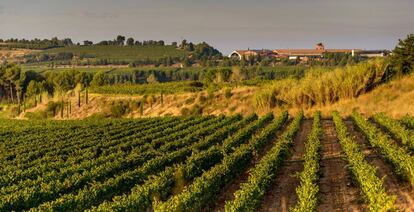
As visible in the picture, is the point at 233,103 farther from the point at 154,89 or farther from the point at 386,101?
the point at 386,101

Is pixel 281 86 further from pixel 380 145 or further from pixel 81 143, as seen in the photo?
pixel 380 145

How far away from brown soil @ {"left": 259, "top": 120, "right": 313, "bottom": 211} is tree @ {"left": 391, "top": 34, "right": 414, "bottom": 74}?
28.5 m

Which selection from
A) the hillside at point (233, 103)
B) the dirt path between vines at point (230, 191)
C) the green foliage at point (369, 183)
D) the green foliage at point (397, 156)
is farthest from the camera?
the hillside at point (233, 103)

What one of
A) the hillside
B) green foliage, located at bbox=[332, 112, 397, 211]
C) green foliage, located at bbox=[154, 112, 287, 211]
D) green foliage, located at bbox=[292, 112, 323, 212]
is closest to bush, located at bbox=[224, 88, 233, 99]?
the hillside

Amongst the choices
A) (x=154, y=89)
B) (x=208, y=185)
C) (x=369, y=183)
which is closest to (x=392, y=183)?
(x=369, y=183)

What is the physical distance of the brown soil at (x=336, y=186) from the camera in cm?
1777

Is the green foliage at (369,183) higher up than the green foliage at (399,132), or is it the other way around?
the green foliage at (369,183)

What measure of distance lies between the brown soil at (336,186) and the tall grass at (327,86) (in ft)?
75.5

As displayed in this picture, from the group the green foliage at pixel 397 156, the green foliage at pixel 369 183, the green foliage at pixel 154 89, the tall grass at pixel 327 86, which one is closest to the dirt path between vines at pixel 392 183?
the green foliage at pixel 397 156

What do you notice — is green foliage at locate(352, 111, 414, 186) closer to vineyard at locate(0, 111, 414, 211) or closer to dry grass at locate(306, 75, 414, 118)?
vineyard at locate(0, 111, 414, 211)

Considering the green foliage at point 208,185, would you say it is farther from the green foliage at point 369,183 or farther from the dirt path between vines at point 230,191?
the green foliage at point 369,183

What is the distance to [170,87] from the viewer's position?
262 ft

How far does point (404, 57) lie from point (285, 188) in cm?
3873

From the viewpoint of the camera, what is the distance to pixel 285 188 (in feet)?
67.3
